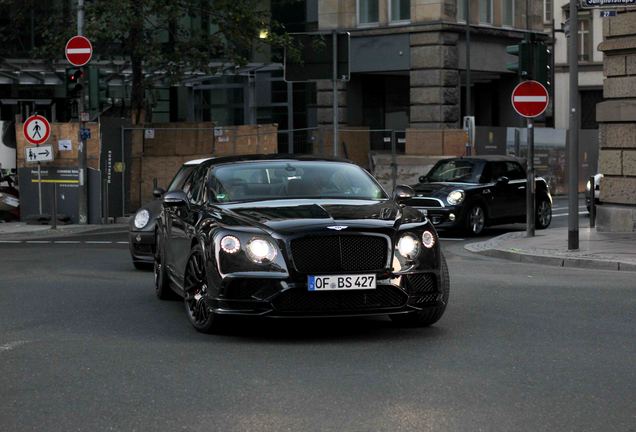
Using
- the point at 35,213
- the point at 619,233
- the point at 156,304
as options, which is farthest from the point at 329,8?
the point at 156,304

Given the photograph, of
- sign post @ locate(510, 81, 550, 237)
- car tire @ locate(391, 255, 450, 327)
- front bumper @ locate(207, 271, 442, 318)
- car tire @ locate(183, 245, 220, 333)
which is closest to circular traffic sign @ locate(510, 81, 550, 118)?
sign post @ locate(510, 81, 550, 237)

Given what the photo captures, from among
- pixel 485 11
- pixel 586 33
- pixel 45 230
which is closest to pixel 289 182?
pixel 45 230

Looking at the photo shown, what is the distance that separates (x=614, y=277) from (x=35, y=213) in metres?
16.9

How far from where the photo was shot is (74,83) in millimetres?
27922

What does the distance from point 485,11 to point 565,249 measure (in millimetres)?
23988

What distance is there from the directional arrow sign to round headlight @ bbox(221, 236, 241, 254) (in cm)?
1825

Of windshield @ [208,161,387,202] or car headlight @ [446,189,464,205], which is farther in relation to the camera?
car headlight @ [446,189,464,205]

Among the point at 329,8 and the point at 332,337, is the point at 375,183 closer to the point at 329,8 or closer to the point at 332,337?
the point at 332,337

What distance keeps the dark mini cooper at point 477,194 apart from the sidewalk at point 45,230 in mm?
6595

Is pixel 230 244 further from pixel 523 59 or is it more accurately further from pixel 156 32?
pixel 156 32

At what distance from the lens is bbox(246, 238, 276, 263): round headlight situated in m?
9.34

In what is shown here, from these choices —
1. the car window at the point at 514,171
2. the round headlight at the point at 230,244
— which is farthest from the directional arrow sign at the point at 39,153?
the round headlight at the point at 230,244

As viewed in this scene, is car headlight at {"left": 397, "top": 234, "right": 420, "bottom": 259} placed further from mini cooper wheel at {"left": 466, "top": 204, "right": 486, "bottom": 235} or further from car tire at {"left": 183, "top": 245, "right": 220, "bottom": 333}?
mini cooper wheel at {"left": 466, "top": 204, "right": 486, "bottom": 235}

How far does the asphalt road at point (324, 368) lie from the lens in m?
6.77
